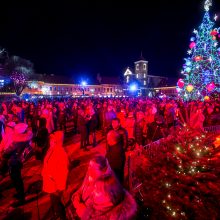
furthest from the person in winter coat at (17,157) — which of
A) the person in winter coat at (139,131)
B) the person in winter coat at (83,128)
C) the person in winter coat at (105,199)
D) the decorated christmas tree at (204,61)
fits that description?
the decorated christmas tree at (204,61)

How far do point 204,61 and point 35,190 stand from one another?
76.6ft

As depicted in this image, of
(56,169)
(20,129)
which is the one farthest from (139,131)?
(56,169)

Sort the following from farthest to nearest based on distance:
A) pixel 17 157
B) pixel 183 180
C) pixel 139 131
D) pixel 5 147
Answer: pixel 139 131
pixel 5 147
pixel 17 157
pixel 183 180

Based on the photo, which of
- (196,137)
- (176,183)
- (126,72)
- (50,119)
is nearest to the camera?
(176,183)

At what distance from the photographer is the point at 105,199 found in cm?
280

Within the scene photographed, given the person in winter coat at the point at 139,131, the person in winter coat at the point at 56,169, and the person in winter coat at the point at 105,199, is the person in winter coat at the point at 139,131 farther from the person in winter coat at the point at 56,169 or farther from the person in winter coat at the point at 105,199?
the person in winter coat at the point at 105,199

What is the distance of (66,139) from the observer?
41.5 ft

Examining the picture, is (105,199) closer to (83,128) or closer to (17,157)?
(17,157)

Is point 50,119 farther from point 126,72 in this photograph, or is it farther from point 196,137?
point 126,72

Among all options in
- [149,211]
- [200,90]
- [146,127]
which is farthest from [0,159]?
[200,90]

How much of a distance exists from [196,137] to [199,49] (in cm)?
2379

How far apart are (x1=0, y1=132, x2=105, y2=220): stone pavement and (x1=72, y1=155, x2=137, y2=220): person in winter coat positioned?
2552 millimetres

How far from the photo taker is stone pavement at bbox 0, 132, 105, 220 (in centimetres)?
519

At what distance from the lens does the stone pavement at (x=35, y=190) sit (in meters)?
5.19
